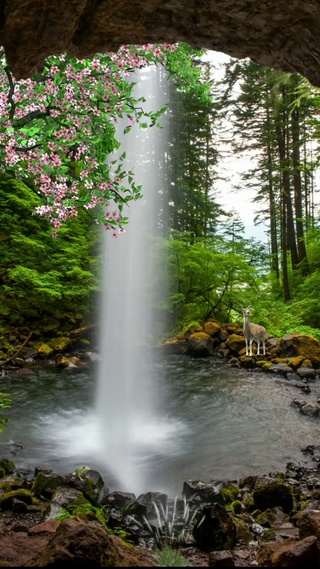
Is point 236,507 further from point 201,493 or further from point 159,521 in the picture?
point 159,521

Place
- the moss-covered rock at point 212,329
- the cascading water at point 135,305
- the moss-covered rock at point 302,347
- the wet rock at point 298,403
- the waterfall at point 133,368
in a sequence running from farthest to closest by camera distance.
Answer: the moss-covered rock at point 212,329 < the moss-covered rock at point 302,347 < the cascading water at point 135,305 < the wet rock at point 298,403 < the waterfall at point 133,368

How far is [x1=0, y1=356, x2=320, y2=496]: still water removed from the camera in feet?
20.4

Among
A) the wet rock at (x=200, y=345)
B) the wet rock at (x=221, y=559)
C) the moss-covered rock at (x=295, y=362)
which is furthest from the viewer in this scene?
the wet rock at (x=200, y=345)

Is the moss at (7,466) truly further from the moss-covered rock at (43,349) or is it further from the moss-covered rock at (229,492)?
the moss-covered rock at (43,349)

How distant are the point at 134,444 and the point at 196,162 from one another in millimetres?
20419

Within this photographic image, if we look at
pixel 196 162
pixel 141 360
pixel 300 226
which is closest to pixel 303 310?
pixel 300 226

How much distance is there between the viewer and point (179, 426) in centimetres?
828

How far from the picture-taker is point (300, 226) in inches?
866

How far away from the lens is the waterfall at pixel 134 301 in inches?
384

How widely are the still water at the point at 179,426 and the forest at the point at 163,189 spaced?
3.74m

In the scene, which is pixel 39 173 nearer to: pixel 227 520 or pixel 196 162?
pixel 227 520

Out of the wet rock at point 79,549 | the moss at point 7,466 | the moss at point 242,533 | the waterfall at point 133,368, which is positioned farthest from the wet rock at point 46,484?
the wet rock at point 79,549

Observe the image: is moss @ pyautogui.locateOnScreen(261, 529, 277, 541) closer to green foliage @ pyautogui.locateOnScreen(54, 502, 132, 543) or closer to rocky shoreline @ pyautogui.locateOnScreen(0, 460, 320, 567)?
rocky shoreline @ pyautogui.locateOnScreen(0, 460, 320, 567)

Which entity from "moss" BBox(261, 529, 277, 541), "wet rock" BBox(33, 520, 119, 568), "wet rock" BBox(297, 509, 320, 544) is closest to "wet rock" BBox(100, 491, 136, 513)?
"moss" BBox(261, 529, 277, 541)
